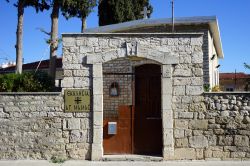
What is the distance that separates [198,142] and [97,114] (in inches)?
109

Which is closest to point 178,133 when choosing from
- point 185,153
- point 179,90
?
point 185,153

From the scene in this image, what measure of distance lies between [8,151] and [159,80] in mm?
4580

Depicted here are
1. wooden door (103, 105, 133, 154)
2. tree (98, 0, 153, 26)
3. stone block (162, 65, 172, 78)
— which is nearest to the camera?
stone block (162, 65, 172, 78)

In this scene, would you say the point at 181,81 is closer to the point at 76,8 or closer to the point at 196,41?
the point at 196,41

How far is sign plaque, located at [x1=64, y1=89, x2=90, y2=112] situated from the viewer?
954cm

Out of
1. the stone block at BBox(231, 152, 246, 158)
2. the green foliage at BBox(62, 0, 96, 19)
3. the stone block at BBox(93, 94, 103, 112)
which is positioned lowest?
the stone block at BBox(231, 152, 246, 158)

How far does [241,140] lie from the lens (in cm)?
941

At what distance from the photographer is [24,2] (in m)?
16.8

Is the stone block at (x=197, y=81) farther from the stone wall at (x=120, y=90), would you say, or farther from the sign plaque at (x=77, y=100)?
the stone wall at (x=120, y=90)

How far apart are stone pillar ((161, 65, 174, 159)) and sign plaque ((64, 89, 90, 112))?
2.03 m

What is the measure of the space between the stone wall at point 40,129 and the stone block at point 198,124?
8.92 ft

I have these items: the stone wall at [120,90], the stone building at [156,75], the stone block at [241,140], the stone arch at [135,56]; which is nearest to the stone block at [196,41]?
the stone building at [156,75]

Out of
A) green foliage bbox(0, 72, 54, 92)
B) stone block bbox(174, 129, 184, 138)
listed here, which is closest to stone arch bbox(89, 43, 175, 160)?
stone block bbox(174, 129, 184, 138)

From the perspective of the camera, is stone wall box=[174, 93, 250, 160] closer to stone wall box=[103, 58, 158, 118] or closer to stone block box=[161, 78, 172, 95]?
stone block box=[161, 78, 172, 95]
